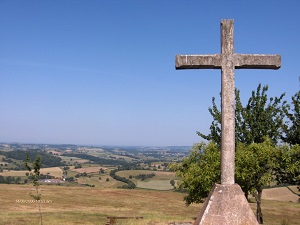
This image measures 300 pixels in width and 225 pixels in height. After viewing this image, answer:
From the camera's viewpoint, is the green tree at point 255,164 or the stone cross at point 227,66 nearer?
the stone cross at point 227,66

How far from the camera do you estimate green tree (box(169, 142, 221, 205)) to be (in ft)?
70.4

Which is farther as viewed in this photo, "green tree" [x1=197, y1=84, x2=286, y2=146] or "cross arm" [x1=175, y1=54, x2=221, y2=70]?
"green tree" [x1=197, y1=84, x2=286, y2=146]

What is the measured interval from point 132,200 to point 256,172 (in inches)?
1260

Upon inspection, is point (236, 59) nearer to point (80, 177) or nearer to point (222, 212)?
point (222, 212)

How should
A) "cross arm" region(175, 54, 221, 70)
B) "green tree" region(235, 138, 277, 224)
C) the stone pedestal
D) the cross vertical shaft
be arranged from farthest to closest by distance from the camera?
1. "green tree" region(235, 138, 277, 224)
2. "cross arm" region(175, 54, 221, 70)
3. the cross vertical shaft
4. the stone pedestal

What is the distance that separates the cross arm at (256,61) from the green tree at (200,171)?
14.1 m

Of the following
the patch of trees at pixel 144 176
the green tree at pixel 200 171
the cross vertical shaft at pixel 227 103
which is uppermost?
the cross vertical shaft at pixel 227 103

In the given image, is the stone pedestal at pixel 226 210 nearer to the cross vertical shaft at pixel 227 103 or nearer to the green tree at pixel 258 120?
the cross vertical shaft at pixel 227 103

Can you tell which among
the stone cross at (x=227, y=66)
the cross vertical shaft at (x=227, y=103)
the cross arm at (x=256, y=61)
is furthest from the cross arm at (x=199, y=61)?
the cross arm at (x=256, y=61)

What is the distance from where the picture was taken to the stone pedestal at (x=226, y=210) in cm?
694

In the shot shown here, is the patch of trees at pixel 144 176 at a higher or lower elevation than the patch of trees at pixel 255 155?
lower

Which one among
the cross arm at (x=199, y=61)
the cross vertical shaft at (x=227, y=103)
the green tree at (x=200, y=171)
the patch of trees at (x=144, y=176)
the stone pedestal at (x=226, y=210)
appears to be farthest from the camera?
the patch of trees at (x=144, y=176)

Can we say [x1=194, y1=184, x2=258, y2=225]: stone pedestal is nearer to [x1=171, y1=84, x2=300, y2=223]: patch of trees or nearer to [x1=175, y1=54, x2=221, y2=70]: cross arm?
[x1=175, y1=54, x2=221, y2=70]: cross arm

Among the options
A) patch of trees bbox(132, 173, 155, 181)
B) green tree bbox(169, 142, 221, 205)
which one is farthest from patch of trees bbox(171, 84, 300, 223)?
patch of trees bbox(132, 173, 155, 181)
